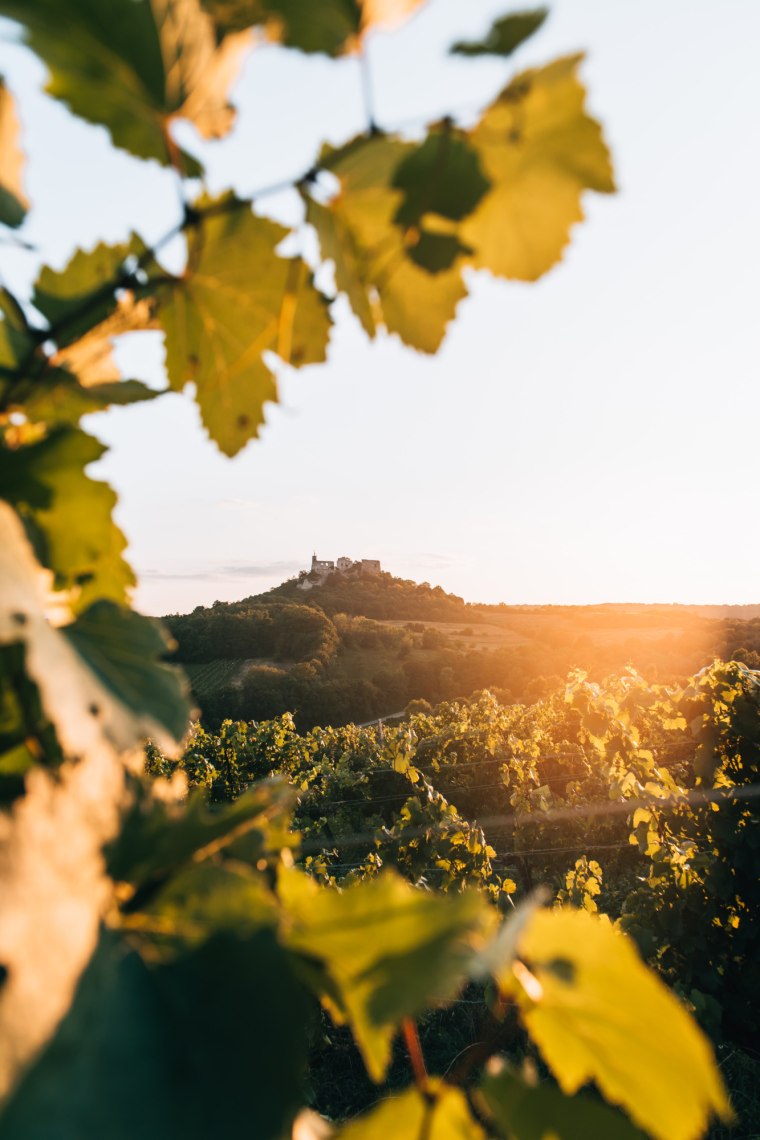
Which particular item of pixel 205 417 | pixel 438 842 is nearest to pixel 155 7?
pixel 205 417

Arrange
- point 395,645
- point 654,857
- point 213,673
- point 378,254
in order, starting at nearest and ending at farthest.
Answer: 1. point 378,254
2. point 654,857
3. point 213,673
4. point 395,645

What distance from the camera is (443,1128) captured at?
43 cm

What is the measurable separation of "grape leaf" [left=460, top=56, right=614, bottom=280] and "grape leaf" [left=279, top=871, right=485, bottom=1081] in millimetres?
468

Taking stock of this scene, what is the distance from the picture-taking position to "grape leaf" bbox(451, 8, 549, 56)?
1.33 ft

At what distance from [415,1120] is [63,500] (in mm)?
507

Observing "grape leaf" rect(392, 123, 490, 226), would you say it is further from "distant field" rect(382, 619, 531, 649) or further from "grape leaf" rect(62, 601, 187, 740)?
"distant field" rect(382, 619, 531, 649)

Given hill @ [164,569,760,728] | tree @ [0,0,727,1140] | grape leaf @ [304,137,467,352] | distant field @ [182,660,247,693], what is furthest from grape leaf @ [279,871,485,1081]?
distant field @ [182,660,247,693]

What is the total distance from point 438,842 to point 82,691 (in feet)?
20.3

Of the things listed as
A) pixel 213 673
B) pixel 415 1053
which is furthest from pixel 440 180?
pixel 213 673

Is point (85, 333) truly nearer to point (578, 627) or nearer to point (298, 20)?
point (298, 20)

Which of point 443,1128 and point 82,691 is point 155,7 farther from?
point 443,1128

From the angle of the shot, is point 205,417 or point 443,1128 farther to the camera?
point 205,417

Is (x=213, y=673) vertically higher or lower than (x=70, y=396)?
lower

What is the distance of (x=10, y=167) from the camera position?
59 cm
